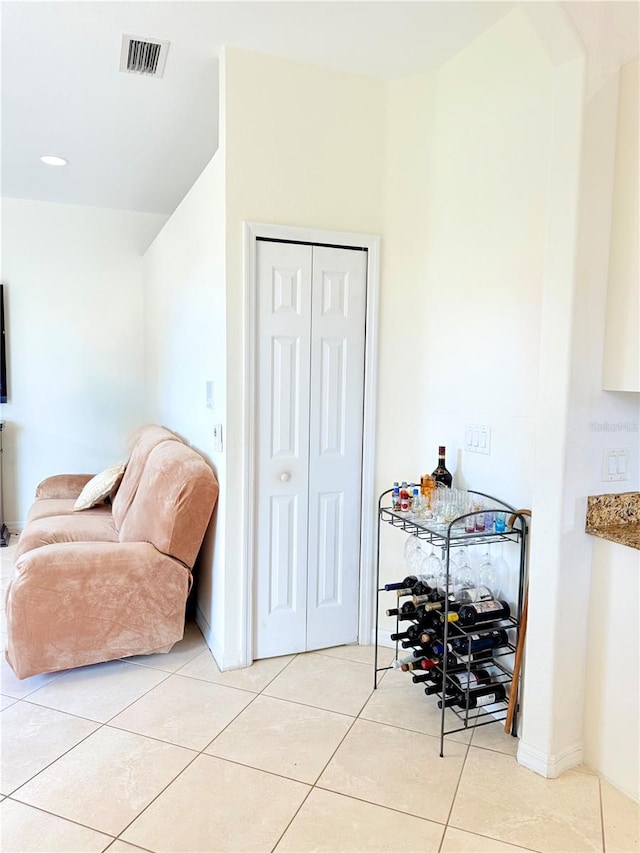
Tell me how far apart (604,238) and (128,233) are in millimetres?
4195

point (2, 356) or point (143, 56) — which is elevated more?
point (143, 56)

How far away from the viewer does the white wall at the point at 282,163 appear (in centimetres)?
245

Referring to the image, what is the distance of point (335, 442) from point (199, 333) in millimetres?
960

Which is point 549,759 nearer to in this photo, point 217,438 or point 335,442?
point 335,442

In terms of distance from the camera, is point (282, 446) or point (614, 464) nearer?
point (614, 464)

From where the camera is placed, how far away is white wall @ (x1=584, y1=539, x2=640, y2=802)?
6.07ft

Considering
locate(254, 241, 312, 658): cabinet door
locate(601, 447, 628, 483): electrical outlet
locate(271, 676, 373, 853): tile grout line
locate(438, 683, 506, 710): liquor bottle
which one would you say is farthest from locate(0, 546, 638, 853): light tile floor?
locate(601, 447, 628, 483): electrical outlet

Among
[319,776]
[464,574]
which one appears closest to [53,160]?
[464,574]

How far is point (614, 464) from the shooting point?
198 cm

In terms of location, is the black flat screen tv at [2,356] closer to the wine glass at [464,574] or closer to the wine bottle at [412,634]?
the wine bottle at [412,634]

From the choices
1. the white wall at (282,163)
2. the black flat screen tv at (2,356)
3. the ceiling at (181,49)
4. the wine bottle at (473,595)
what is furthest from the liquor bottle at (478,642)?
the black flat screen tv at (2,356)

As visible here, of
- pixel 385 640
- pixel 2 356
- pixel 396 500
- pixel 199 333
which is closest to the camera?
pixel 396 500

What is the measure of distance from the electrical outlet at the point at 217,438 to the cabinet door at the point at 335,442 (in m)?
0.43

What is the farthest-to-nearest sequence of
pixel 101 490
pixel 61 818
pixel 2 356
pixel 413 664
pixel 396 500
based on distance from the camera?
pixel 2 356
pixel 101 490
pixel 396 500
pixel 413 664
pixel 61 818
